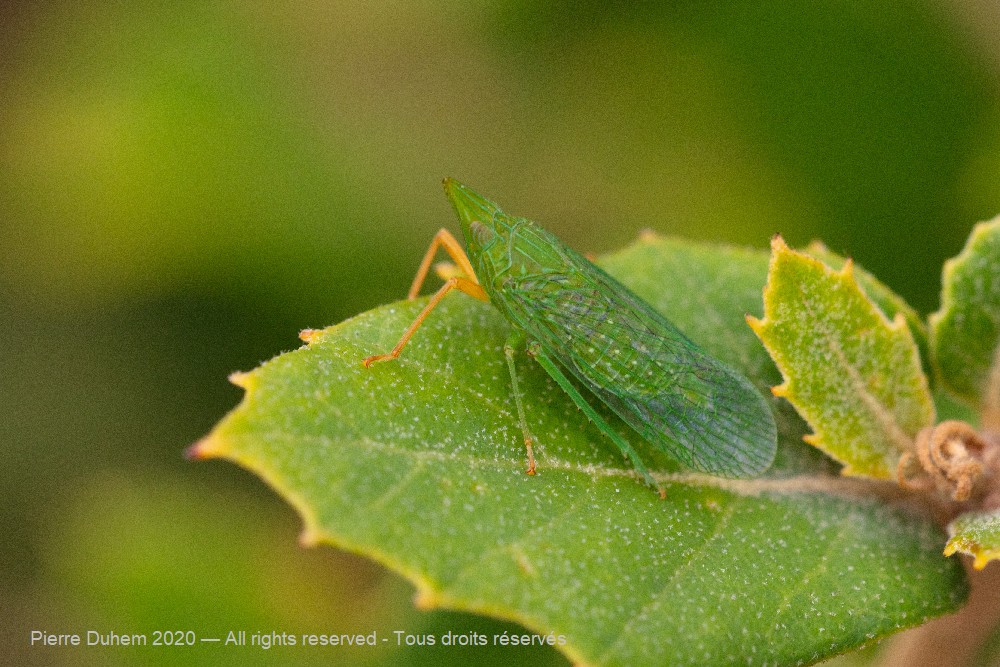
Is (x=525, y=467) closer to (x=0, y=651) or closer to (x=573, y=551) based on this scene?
(x=573, y=551)

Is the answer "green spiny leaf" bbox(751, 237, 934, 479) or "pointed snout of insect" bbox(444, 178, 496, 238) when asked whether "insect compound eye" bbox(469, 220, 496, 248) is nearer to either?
"pointed snout of insect" bbox(444, 178, 496, 238)

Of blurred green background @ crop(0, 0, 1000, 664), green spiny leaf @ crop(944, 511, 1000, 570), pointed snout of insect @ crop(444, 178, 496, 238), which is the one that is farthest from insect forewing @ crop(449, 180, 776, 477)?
blurred green background @ crop(0, 0, 1000, 664)

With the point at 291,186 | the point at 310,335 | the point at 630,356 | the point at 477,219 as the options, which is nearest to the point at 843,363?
the point at 630,356

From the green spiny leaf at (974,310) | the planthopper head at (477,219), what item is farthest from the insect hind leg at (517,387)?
the green spiny leaf at (974,310)

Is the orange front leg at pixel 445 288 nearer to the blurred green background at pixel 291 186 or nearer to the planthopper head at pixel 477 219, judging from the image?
the planthopper head at pixel 477 219

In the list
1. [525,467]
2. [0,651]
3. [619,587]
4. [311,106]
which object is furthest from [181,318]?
[619,587]
